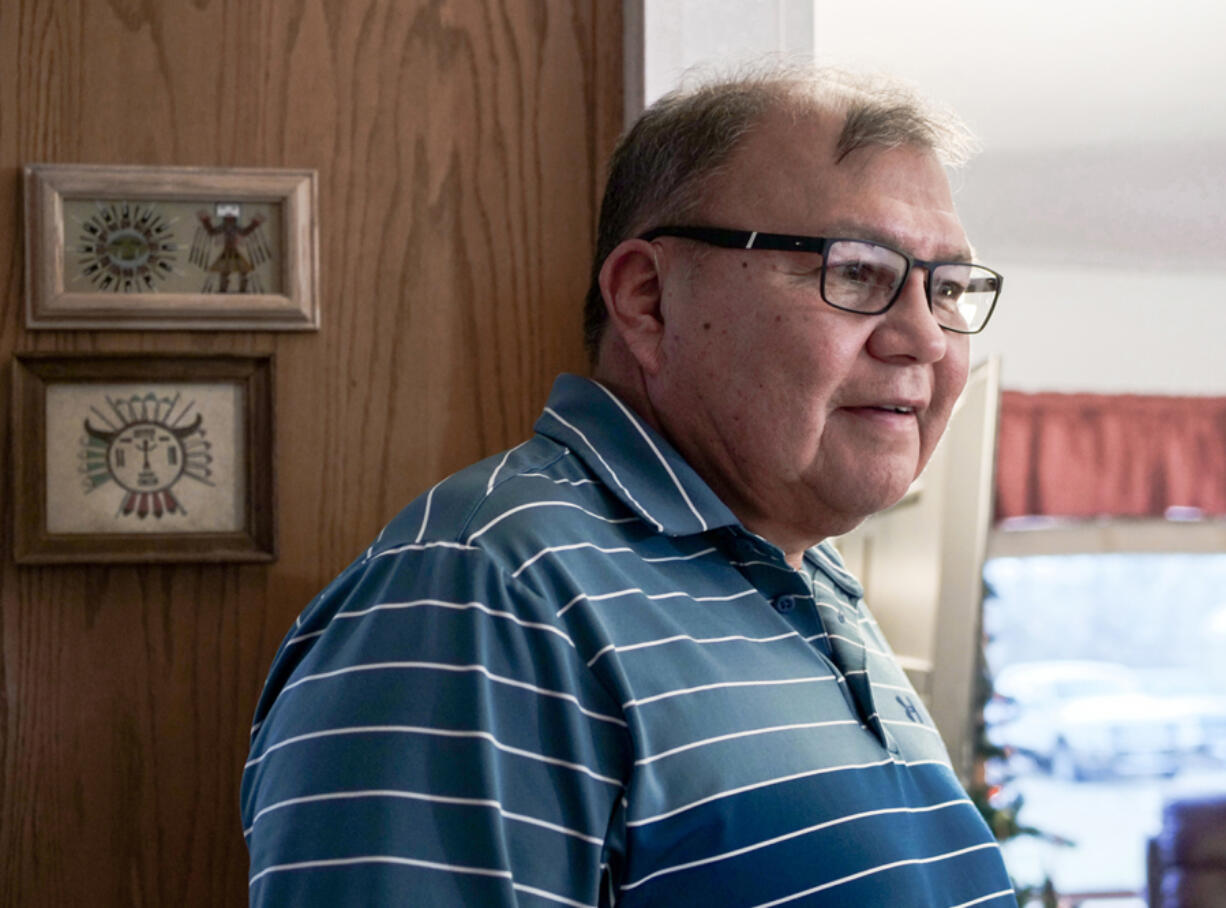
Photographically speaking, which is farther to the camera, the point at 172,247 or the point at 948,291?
the point at 172,247

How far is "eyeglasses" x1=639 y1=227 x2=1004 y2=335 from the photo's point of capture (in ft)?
3.02

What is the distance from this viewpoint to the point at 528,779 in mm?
701

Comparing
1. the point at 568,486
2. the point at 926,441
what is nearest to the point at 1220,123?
the point at 926,441

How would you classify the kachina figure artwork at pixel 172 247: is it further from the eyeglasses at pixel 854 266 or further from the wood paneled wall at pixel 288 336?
the eyeglasses at pixel 854 266

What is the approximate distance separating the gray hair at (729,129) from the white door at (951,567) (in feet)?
7.40

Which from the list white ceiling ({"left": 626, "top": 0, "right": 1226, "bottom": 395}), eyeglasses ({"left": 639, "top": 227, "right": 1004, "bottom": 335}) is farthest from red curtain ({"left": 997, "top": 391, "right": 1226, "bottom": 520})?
eyeglasses ({"left": 639, "top": 227, "right": 1004, "bottom": 335})

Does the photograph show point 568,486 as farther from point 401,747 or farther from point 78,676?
point 78,676

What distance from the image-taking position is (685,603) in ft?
2.76

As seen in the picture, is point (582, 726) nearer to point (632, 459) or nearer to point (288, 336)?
point (632, 459)

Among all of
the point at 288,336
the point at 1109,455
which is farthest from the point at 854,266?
the point at 1109,455

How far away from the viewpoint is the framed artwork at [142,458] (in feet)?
4.49

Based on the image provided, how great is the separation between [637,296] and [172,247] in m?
0.69

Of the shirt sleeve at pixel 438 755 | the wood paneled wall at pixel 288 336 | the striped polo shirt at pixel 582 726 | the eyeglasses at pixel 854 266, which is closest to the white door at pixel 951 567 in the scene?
the wood paneled wall at pixel 288 336

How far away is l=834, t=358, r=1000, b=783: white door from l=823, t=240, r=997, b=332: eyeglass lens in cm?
225
